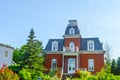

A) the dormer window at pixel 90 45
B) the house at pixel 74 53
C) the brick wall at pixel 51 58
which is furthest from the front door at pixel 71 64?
the dormer window at pixel 90 45

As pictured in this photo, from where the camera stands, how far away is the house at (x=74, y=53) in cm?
4316

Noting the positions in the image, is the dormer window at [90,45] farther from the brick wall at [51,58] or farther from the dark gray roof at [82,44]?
the brick wall at [51,58]

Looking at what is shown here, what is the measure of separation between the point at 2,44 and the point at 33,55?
6.83 m

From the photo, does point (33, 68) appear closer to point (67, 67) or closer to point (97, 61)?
point (67, 67)

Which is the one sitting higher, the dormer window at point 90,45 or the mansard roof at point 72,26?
the mansard roof at point 72,26

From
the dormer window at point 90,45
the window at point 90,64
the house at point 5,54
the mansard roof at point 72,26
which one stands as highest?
the mansard roof at point 72,26

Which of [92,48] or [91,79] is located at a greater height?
[92,48]

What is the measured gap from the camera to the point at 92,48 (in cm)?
4384

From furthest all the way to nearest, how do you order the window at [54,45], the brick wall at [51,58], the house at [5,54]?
the window at [54,45]
the brick wall at [51,58]
the house at [5,54]

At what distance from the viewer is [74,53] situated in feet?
141

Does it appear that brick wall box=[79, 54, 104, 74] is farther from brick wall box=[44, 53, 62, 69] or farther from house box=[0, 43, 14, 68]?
house box=[0, 43, 14, 68]

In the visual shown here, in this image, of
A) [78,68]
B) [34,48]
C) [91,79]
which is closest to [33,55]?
[34,48]

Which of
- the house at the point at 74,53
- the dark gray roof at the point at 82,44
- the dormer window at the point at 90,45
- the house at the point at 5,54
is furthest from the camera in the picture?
the dormer window at the point at 90,45

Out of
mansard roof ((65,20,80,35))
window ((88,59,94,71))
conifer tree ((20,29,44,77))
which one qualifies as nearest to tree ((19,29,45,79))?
conifer tree ((20,29,44,77))
